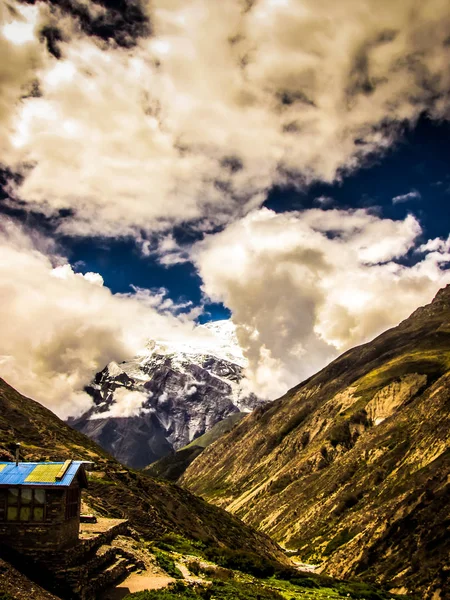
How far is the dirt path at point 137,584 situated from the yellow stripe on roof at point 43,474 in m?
7.57

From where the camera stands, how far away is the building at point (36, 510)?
26.0 meters

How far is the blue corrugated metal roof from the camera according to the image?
2672 cm

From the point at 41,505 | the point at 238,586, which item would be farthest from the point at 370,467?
the point at 41,505

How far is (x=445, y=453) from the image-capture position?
383ft

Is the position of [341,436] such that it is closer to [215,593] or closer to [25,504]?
[215,593]

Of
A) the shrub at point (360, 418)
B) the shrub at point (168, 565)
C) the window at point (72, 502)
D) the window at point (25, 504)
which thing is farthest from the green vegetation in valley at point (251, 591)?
the shrub at point (360, 418)

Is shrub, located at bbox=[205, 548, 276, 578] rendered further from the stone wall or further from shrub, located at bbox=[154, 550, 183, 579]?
the stone wall

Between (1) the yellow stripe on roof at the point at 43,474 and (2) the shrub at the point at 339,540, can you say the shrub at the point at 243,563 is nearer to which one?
(1) the yellow stripe on roof at the point at 43,474

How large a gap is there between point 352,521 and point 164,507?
7269cm

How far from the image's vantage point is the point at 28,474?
90.2ft

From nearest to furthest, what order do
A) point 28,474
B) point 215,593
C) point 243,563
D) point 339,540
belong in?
point 28,474 < point 215,593 < point 243,563 < point 339,540

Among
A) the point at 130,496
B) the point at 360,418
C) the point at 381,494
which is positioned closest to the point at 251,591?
the point at 130,496

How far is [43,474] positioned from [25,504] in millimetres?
1818

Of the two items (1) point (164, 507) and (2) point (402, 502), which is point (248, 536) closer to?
(1) point (164, 507)
